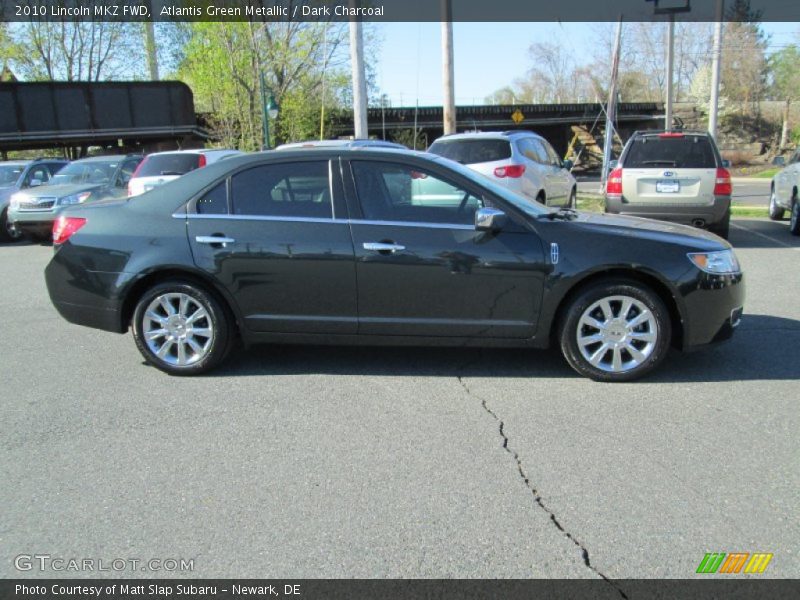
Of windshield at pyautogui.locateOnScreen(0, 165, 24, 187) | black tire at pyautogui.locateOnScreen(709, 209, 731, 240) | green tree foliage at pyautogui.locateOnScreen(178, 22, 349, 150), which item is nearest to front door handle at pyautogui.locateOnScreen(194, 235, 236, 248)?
black tire at pyautogui.locateOnScreen(709, 209, 731, 240)

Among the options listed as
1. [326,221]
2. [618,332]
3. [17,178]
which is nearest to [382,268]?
[326,221]

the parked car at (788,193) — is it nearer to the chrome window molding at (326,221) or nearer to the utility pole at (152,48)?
the chrome window molding at (326,221)

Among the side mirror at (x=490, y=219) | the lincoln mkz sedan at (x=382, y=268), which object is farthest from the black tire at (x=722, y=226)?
the side mirror at (x=490, y=219)

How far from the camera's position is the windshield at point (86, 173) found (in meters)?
14.4

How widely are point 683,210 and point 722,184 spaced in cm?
65

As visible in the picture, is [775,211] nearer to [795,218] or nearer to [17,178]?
[795,218]

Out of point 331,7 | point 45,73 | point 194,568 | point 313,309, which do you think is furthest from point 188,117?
point 194,568

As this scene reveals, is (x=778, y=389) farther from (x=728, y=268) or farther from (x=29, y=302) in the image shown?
(x=29, y=302)

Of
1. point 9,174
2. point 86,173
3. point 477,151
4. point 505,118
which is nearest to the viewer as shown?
point 477,151

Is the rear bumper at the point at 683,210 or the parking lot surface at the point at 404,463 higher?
the rear bumper at the point at 683,210

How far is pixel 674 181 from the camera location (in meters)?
10.1

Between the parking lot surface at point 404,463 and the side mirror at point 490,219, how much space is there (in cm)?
113

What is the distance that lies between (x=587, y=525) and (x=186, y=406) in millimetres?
2792

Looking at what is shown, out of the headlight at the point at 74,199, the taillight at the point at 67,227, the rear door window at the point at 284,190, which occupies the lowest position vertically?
the headlight at the point at 74,199
